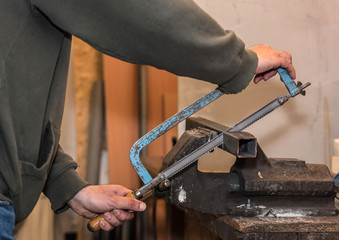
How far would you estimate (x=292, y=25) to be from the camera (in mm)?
1902

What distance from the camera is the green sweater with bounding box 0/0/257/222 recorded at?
3.26 ft

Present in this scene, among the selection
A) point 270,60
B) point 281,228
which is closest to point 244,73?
point 270,60

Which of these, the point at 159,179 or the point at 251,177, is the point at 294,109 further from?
the point at 159,179

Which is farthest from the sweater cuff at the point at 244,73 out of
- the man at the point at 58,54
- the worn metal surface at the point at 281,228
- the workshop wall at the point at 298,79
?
the workshop wall at the point at 298,79

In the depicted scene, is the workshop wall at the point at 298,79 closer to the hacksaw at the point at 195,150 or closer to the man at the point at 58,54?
the hacksaw at the point at 195,150

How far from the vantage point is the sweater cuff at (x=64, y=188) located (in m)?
1.38

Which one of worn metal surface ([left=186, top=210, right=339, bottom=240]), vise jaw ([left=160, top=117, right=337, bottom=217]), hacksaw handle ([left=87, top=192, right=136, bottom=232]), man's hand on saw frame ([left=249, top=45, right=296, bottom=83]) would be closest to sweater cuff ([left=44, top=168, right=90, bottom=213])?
hacksaw handle ([left=87, top=192, right=136, bottom=232])

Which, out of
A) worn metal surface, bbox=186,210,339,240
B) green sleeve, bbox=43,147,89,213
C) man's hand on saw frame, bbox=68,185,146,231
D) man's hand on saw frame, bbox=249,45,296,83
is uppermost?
man's hand on saw frame, bbox=249,45,296,83

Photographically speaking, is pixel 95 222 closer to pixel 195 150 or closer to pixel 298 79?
pixel 195 150

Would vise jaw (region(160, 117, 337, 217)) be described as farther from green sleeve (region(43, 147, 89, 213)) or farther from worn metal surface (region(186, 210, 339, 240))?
green sleeve (region(43, 147, 89, 213))

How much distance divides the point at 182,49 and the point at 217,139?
0.32 m

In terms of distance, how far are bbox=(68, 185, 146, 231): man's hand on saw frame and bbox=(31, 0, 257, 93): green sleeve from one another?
1.32 ft

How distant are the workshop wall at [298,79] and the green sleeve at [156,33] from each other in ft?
2.47

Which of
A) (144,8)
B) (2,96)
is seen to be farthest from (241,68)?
(2,96)
